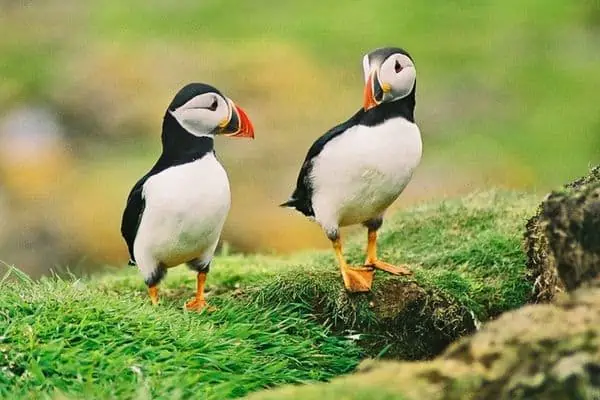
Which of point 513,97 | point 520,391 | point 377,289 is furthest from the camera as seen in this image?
point 513,97

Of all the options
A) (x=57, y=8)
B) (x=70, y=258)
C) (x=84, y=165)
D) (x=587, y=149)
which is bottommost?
(x=70, y=258)

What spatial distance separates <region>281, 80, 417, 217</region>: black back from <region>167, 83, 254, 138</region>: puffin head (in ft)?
1.14

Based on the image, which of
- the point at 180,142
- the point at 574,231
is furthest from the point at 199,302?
the point at 574,231

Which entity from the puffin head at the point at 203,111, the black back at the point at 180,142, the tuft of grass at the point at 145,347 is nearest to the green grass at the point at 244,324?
the tuft of grass at the point at 145,347

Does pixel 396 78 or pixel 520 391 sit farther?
pixel 396 78

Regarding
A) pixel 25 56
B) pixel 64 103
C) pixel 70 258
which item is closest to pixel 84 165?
pixel 64 103

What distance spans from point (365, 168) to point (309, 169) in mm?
297

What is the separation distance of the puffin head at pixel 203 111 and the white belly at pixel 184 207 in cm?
11

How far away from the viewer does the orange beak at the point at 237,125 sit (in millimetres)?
3605

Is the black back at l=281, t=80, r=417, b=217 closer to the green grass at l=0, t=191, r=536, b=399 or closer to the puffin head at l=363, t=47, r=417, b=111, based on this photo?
the puffin head at l=363, t=47, r=417, b=111

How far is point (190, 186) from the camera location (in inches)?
138

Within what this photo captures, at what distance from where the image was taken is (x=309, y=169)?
3791mm

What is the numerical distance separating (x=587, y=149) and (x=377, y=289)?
6885 millimetres

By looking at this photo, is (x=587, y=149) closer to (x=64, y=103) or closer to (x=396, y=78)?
(x=64, y=103)
